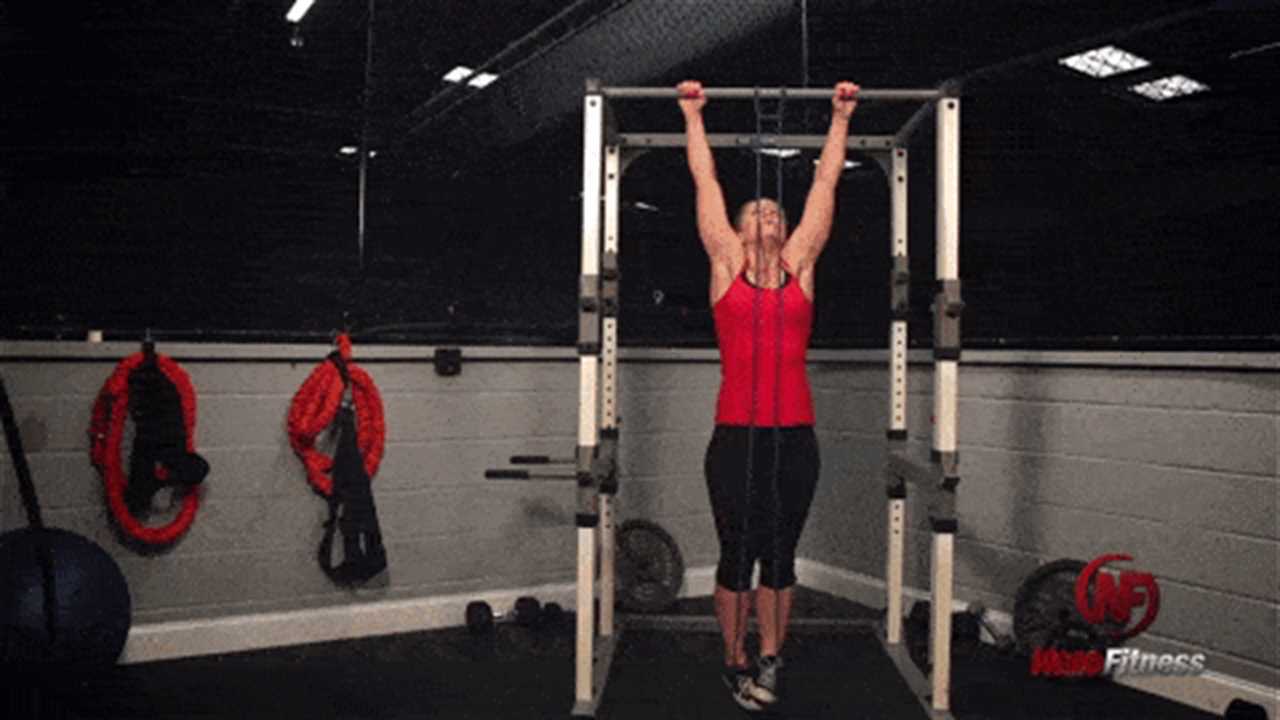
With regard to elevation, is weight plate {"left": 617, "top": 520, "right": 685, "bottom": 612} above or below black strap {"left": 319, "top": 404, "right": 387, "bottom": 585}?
below

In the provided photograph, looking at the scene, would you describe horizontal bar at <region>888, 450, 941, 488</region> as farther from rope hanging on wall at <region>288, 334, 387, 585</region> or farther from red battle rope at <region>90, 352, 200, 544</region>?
red battle rope at <region>90, 352, 200, 544</region>

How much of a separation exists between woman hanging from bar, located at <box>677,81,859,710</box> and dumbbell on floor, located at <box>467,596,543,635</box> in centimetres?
119

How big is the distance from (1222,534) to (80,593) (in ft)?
11.7

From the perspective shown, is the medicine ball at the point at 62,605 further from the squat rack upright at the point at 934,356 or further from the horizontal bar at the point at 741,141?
the horizontal bar at the point at 741,141

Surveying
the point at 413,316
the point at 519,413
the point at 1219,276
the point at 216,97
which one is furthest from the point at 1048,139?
the point at 216,97

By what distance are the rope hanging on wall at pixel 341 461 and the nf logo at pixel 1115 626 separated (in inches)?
99.4

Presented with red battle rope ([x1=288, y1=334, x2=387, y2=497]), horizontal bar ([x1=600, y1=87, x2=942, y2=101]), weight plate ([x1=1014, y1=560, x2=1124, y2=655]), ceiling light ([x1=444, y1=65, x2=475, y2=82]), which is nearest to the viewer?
horizontal bar ([x1=600, y1=87, x2=942, y2=101])

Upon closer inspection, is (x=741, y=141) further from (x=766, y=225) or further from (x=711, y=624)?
(x=711, y=624)

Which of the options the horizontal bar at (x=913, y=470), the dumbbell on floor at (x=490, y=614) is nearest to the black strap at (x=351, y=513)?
the dumbbell on floor at (x=490, y=614)

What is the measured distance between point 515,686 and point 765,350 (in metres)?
1.42

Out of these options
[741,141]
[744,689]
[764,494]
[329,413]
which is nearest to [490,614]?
[329,413]

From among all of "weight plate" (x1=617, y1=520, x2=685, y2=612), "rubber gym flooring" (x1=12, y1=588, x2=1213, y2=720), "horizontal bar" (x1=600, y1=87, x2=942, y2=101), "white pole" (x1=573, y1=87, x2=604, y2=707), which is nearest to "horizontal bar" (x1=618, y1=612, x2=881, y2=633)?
"rubber gym flooring" (x1=12, y1=588, x2=1213, y2=720)

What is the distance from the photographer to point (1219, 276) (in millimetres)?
2924

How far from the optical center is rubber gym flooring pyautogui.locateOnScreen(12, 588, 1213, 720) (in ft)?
9.00
